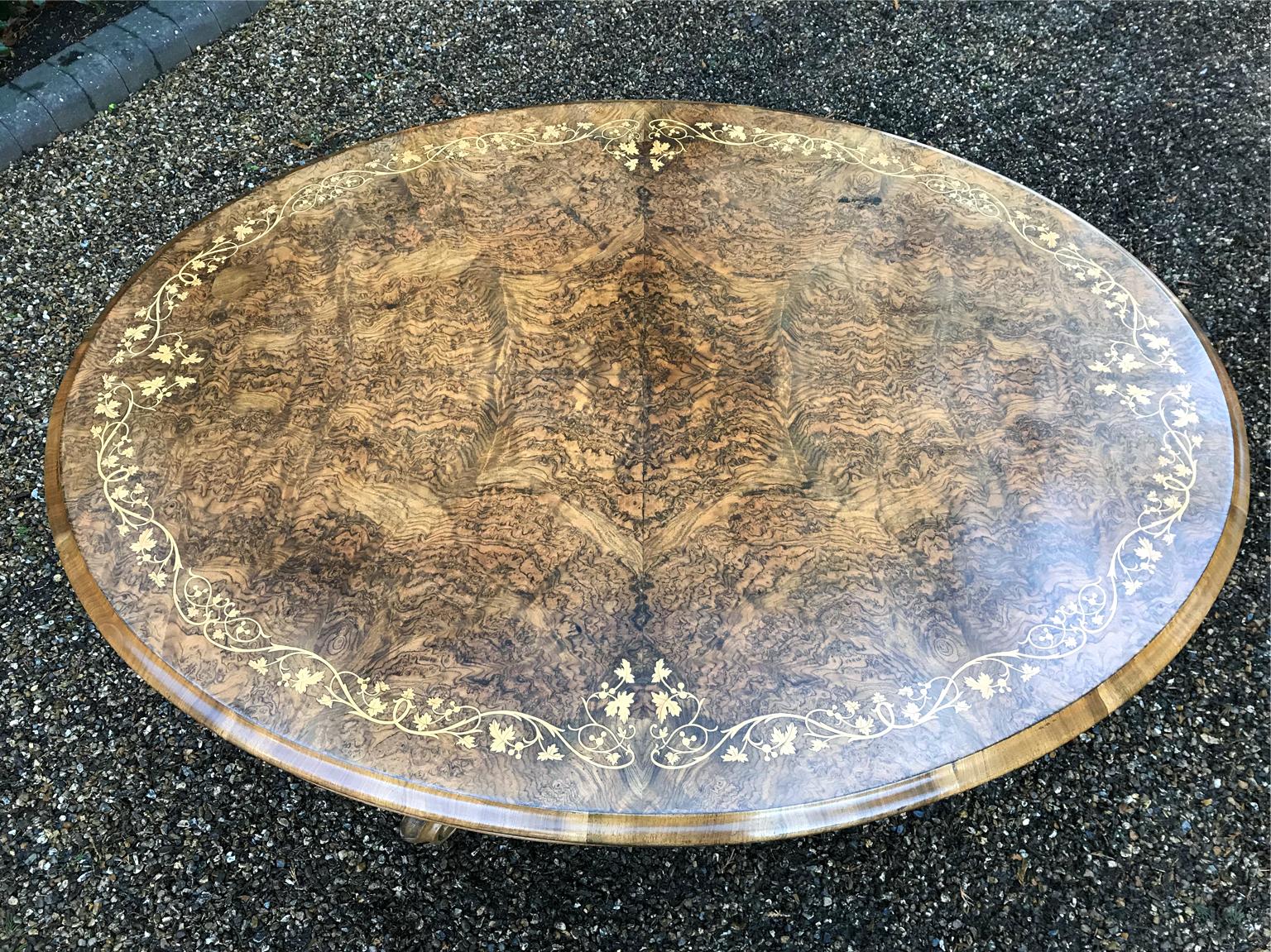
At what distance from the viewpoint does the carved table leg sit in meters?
1.83

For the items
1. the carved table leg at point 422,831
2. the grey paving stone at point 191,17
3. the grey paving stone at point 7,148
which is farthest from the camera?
the grey paving stone at point 191,17

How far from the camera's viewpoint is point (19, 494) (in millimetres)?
2496

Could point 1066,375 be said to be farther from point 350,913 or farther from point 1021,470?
point 350,913

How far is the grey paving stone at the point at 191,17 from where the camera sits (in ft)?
11.8

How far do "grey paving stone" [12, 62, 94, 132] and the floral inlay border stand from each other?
1963 millimetres

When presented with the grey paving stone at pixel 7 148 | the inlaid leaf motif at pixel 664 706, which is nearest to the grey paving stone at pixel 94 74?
the grey paving stone at pixel 7 148

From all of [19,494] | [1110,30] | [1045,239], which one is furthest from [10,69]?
[1110,30]

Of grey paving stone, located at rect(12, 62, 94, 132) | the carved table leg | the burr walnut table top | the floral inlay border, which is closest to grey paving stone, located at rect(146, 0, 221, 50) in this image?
grey paving stone, located at rect(12, 62, 94, 132)

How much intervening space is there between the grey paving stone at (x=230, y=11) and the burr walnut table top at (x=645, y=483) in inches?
86.1

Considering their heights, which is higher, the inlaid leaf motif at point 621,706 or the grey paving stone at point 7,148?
the inlaid leaf motif at point 621,706

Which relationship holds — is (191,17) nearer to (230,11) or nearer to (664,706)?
(230,11)

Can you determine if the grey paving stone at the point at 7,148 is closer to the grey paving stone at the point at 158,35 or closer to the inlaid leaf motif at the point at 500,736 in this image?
the grey paving stone at the point at 158,35

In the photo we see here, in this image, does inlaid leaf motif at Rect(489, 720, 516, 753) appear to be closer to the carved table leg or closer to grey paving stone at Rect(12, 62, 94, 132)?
the carved table leg

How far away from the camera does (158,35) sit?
352cm
